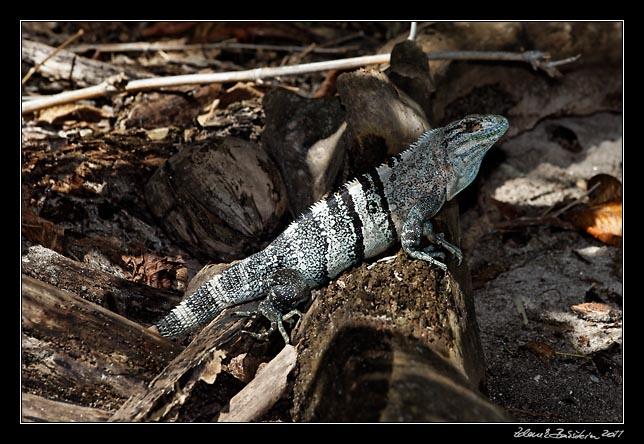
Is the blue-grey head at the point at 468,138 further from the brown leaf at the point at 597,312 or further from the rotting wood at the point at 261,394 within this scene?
the rotting wood at the point at 261,394

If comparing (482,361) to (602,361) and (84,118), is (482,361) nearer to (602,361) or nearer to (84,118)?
(602,361)

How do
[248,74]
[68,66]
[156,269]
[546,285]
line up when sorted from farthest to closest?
[68,66]
[248,74]
[546,285]
[156,269]

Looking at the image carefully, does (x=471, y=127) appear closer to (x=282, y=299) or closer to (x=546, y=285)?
(x=546, y=285)

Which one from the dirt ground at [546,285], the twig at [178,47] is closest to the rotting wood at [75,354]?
the dirt ground at [546,285]

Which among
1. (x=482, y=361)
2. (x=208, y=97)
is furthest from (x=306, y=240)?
(x=208, y=97)

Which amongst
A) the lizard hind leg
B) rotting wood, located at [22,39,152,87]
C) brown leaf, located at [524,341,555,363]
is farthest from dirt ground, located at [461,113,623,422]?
rotting wood, located at [22,39,152,87]

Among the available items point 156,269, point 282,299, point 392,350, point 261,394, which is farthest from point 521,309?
point 156,269

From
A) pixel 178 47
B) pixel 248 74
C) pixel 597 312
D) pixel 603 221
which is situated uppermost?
pixel 178 47
